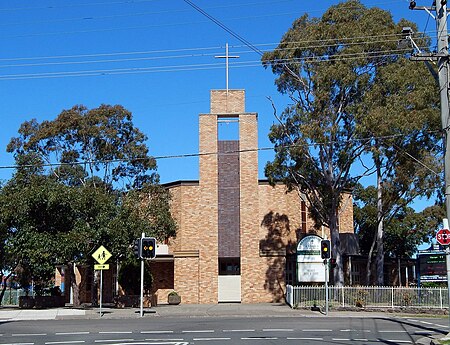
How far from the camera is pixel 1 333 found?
2177 cm

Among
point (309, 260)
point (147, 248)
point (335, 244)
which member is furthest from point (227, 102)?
point (147, 248)

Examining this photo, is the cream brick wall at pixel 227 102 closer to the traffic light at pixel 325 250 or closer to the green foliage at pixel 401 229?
the traffic light at pixel 325 250

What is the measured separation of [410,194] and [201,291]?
49.9 ft

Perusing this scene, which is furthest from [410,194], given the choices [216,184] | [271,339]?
[271,339]

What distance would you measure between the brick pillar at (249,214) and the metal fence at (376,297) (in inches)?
331

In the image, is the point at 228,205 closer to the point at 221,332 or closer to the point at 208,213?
the point at 208,213

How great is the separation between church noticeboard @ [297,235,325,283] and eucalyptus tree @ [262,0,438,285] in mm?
1238

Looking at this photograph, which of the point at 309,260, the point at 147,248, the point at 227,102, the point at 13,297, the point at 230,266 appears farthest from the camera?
the point at 13,297

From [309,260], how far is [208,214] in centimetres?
808

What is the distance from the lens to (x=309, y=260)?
40.3 metres

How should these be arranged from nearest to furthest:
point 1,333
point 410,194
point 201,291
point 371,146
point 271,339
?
point 271,339 < point 1,333 < point 371,146 < point 410,194 < point 201,291

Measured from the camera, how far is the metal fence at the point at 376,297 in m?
33.6

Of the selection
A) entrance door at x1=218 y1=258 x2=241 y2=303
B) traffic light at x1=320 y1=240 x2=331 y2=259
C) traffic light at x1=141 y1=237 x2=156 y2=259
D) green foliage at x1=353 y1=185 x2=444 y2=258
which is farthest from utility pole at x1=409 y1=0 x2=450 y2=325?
green foliage at x1=353 y1=185 x2=444 y2=258

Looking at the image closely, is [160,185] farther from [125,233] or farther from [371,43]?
[371,43]
